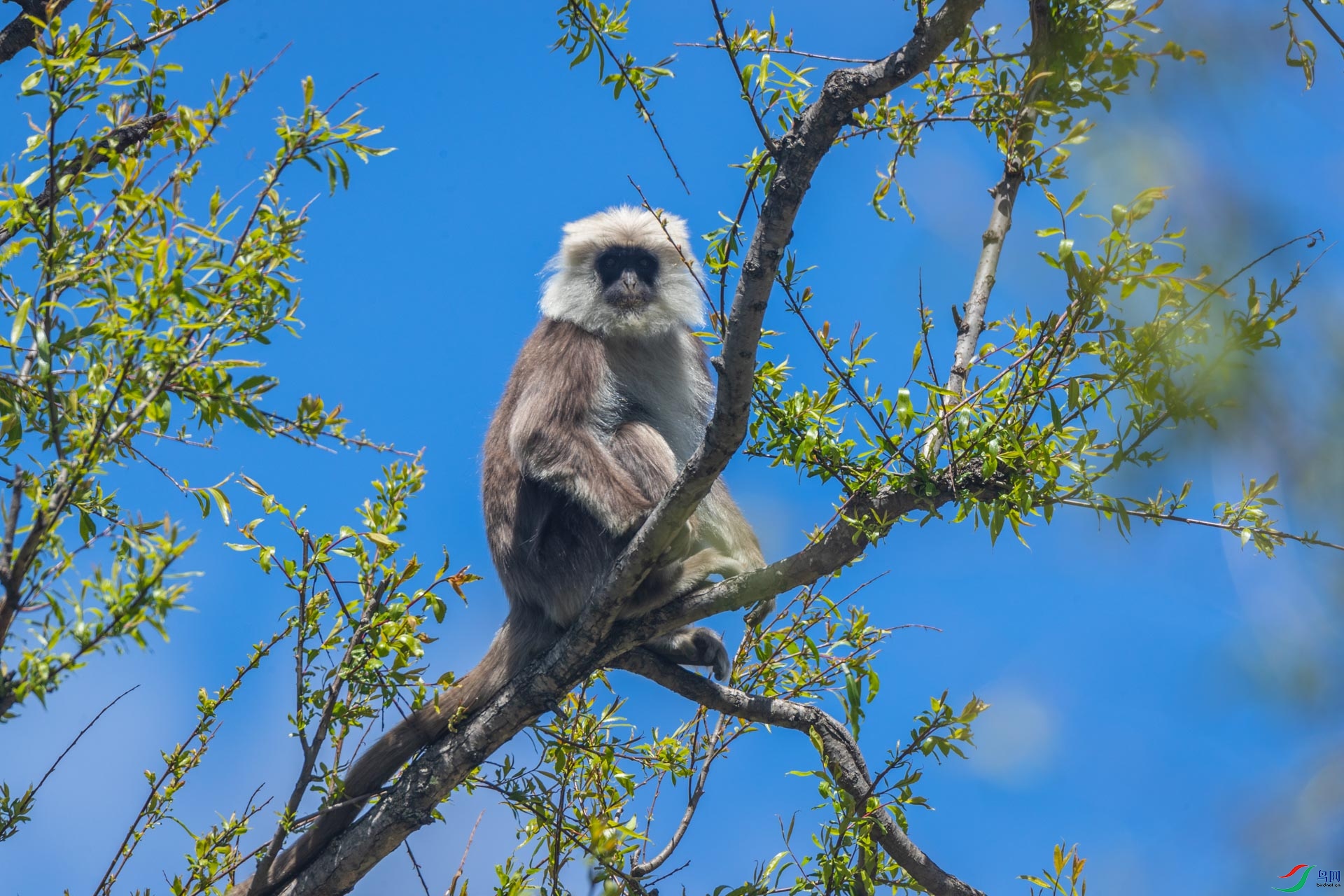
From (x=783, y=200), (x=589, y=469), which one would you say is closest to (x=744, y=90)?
(x=783, y=200)

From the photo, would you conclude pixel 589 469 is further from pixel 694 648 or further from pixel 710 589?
pixel 710 589

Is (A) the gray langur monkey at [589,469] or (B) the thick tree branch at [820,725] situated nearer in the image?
(B) the thick tree branch at [820,725]

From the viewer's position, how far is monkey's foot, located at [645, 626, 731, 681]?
546cm

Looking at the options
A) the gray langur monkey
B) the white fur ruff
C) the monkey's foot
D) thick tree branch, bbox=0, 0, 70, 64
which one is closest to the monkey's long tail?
the gray langur monkey

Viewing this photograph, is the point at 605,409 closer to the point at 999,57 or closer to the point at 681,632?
the point at 681,632

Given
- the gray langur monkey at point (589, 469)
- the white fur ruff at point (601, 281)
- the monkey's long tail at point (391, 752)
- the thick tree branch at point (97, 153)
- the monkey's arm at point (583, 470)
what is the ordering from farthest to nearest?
the white fur ruff at point (601, 281) → the monkey's arm at point (583, 470) → the gray langur monkey at point (589, 469) → the monkey's long tail at point (391, 752) → the thick tree branch at point (97, 153)

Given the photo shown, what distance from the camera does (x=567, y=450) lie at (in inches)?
227

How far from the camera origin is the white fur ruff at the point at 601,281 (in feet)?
21.6

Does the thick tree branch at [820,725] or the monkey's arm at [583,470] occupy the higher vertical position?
the monkey's arm at [583,470]

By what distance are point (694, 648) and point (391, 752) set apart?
4.75ft

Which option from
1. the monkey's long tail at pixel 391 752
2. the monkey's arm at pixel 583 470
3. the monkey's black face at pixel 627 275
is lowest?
the monkey's long tail at pixel 391 752

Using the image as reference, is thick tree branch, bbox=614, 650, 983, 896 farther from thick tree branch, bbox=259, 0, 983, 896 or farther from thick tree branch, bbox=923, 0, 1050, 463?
thick tree branch, bbox=923, 0, 1050, 463

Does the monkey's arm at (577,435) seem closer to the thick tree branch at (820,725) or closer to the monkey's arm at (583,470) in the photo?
the monkey's arm at (583,470)

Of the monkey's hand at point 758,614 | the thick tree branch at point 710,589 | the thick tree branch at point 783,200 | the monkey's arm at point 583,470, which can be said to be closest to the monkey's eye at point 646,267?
the monkey's arm at point 583,470
